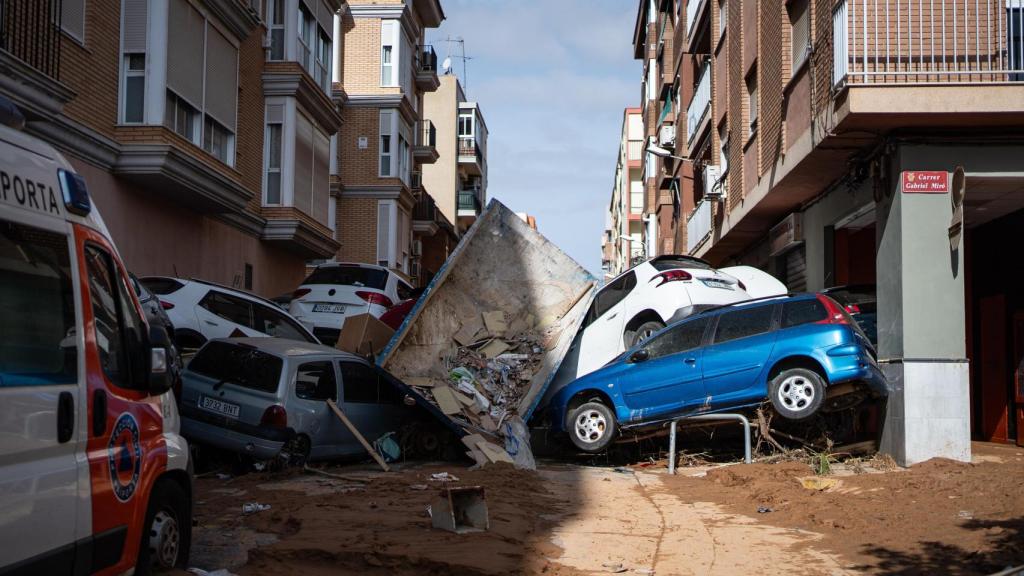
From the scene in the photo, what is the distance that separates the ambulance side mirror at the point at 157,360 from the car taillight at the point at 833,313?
28.6 ft

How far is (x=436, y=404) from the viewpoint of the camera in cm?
1345

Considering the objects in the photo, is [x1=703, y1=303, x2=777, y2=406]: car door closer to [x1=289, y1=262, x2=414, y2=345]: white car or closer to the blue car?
the blue car

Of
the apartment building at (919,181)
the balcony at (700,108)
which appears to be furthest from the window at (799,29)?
the balcony at (700,108)

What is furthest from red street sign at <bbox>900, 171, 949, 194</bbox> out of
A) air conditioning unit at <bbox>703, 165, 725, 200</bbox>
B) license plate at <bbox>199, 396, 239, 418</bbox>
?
air conditioning unit at <bbox>703, 165, 725, 200</bbox>

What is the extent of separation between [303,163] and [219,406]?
15376 mm

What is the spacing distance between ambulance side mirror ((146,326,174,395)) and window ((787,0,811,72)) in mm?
12699

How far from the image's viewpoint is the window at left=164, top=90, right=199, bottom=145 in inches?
722

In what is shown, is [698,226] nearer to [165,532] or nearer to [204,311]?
[204,311]

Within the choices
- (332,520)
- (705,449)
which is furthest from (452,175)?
(332,520)

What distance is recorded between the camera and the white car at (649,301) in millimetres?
15047

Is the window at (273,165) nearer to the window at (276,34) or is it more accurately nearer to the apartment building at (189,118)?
the apartment building at (189,118)

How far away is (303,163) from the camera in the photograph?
26.5 meters

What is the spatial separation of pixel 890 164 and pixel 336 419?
7.56 m

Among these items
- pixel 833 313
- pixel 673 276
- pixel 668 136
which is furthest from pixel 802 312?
pixel 668 136
